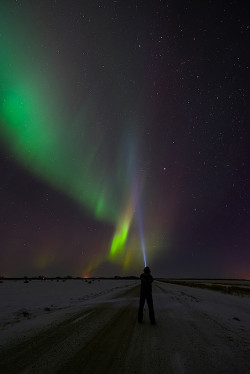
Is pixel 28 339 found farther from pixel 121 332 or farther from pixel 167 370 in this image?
pixel 167 370

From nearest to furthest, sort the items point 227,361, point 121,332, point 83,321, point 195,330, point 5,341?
point 227,361 < point 5,341 < point 121,332 < point 195,330 < point 83,321

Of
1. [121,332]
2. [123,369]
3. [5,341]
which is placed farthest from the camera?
[121,332]

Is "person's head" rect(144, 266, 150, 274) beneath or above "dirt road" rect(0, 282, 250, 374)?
above

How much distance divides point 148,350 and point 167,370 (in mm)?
1354

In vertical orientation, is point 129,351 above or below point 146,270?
below

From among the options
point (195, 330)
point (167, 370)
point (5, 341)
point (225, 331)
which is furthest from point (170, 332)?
point (5, 341)

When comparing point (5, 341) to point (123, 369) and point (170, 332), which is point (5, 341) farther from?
point (170, 332)

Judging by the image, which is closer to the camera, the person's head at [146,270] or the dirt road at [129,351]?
the dirt road at [129,351]

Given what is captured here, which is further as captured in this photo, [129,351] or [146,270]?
[146,270]

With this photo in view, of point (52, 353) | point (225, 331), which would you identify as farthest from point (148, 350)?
point (225, 331)

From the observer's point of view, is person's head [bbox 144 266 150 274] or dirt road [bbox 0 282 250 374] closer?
dirt road [bbox 0 282 250 374]

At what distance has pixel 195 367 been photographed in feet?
15.7

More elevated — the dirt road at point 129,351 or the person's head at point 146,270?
the person's head at point 146,270

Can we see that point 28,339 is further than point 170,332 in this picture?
No
